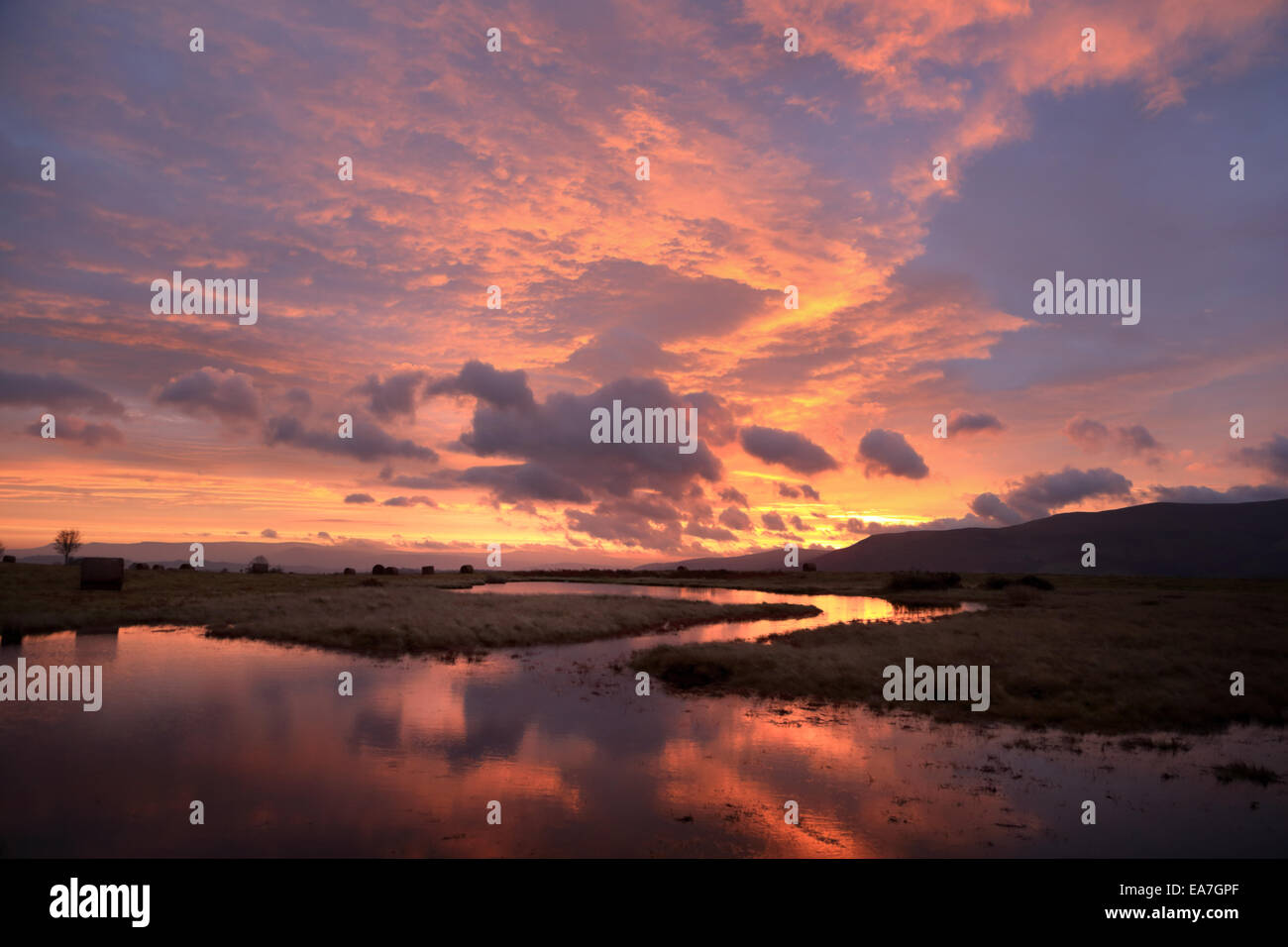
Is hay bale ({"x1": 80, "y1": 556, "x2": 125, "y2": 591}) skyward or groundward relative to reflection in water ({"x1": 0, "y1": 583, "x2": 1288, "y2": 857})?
skyward

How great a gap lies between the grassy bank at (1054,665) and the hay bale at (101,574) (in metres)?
53.9

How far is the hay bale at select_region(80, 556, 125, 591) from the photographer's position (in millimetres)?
58156

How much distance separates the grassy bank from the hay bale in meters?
53.9

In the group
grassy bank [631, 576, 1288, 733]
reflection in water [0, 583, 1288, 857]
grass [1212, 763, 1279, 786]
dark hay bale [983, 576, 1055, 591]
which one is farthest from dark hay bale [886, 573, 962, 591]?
grass [1212, 763, 1279, 786]

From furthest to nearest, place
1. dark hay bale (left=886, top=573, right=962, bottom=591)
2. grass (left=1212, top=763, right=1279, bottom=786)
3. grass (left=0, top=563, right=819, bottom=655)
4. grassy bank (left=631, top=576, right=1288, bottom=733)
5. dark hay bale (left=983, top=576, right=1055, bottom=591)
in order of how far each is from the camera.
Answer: dark hay bale (left=886, top=573, right=962, bottom=591)
dark hay bale (left=983, top=576, right=1055, bottom=591)
grass (left=0, top=563, right=819, bottom=655)
grassy bank (left=631, top=576, right=1288, bottom=733)
grass (left=1212, top=763, right=1279, bottom=786)

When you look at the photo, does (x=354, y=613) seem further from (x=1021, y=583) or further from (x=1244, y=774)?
(x=1021, y=583)

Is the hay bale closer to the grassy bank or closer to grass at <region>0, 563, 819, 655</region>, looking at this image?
grass at <region>0, 563, 819, 655</region>

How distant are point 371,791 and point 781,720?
1444cm

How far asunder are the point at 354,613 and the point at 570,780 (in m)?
36.9

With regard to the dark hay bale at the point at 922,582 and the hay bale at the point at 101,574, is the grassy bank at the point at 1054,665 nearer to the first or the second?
the dark hay bale at the point at 922,582

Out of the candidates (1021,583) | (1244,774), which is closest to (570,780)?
(1244,774)

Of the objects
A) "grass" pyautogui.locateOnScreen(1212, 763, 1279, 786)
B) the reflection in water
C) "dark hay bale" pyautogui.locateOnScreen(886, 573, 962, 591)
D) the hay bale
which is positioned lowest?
"dark hay bale" pyautogui.locateOnScreen(886, 573, 962, 591)

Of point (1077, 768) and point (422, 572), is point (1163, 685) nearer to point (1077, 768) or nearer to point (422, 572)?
point (1077, 768)
